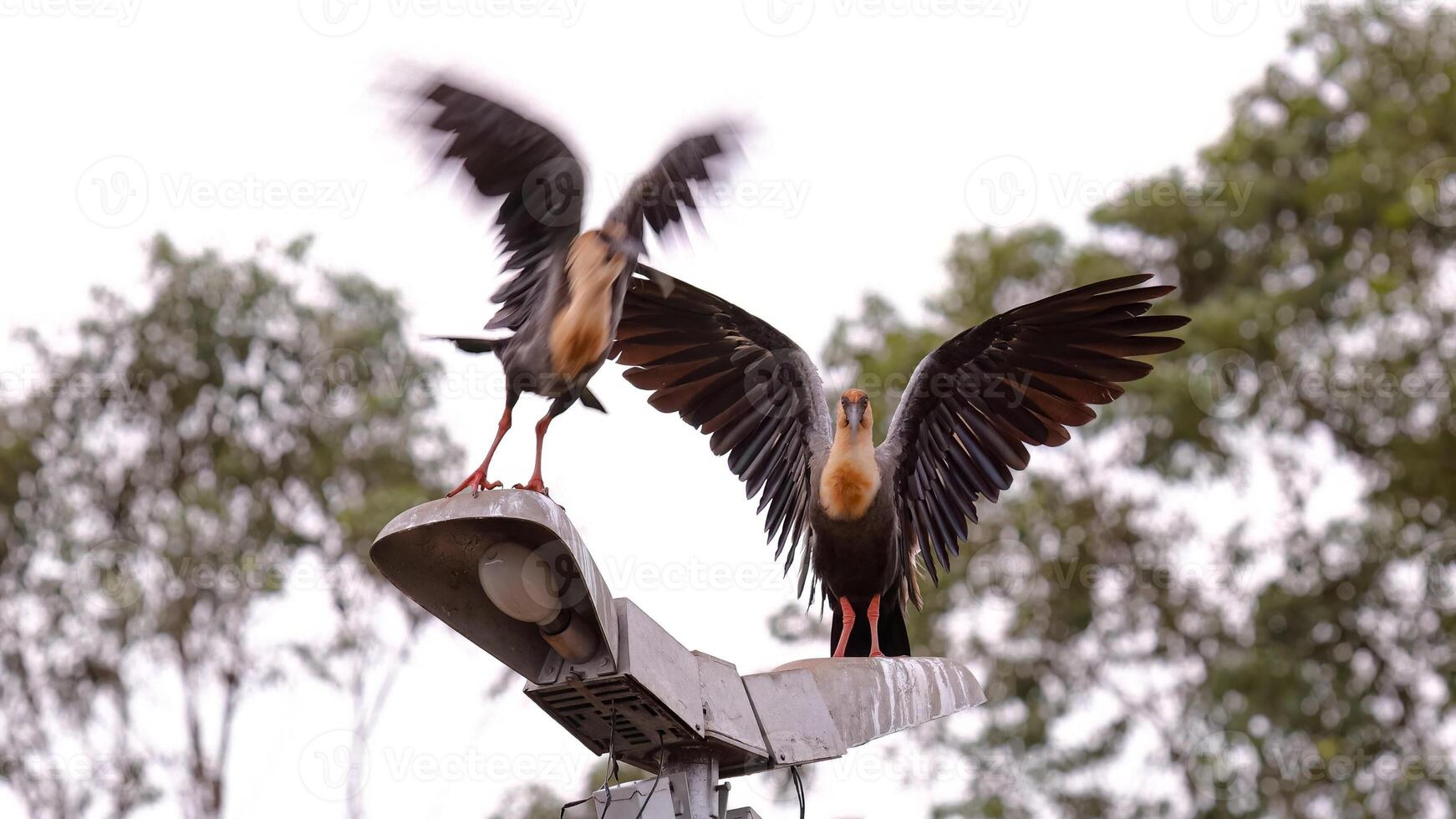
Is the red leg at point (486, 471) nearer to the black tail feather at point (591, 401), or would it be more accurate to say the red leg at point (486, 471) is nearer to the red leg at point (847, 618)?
the black tail feather at point (591, 401)

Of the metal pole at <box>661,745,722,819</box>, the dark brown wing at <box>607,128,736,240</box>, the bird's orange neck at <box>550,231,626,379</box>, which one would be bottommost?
the metal pole at <box>661,745,722,819</box>

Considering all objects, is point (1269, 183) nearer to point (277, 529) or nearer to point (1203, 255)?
point (1203, 255)

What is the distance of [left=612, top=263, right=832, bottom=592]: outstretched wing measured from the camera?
22.0 ft

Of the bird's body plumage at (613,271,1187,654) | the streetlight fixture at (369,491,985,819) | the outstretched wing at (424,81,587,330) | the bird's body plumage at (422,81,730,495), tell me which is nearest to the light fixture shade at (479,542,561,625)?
the streetlight fixture at (369,491,985,819)

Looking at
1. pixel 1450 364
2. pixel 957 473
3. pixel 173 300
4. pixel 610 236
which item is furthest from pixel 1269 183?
pixel 610 236

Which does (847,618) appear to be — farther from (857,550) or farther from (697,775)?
(697,775)

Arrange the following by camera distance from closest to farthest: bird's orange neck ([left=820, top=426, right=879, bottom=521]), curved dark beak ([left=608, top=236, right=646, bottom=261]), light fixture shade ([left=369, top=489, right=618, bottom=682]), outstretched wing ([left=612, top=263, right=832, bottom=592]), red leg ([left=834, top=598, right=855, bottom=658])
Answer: light fixture shade ([left=369, top=489, right=618, bottom=682]) → curved dark beak ([left=608, top=236, right=646, bottom=261]) → bird's orange neck ([left=820, top=426, right=879, bottom=521]) → red leg ([left=834, top=598, right=855, bottom=658]) → outstretched wing ([left=612, top=263, right=832, bottom=592])

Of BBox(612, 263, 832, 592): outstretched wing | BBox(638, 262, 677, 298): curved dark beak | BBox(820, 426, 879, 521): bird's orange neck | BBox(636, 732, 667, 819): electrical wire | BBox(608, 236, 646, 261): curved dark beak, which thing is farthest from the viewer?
BBox(612, 263, 832, 592): outstretched wing

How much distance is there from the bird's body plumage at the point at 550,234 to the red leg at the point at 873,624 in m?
2.13

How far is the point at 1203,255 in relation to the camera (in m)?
15.8

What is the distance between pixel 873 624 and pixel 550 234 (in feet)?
8.08

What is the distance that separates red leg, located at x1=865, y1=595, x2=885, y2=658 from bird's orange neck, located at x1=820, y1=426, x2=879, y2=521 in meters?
0.46

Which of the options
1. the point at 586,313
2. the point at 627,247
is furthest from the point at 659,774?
the point at 627,247

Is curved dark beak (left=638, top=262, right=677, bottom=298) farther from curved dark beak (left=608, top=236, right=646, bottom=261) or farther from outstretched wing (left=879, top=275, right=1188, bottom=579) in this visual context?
outstretched wing (left=879, top=275, right=1188, bottom=579)
